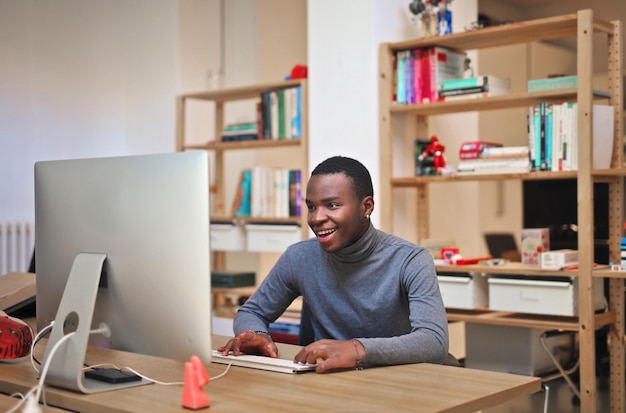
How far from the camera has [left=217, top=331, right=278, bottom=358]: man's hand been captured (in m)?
2.03

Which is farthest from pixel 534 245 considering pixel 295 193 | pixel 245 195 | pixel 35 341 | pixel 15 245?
pixel 15 245

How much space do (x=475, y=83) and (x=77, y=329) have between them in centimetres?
278

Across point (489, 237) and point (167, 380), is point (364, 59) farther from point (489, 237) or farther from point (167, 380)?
point (489, 237)

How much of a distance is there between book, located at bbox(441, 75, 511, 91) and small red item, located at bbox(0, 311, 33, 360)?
262 cm

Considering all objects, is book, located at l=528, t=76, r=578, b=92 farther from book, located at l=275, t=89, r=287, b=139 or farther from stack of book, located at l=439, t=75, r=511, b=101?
book, located at l=275, t=89, r=287, b=139

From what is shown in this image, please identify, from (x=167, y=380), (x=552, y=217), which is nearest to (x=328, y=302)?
(x=167, y=380)

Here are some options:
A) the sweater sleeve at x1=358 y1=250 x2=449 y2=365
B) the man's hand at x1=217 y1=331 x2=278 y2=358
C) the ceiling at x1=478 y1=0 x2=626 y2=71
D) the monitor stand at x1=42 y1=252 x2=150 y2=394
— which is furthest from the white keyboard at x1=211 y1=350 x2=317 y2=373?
the ceiling at x1=478 y1=0 x2=626 y2=71

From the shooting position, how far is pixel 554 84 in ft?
12.2

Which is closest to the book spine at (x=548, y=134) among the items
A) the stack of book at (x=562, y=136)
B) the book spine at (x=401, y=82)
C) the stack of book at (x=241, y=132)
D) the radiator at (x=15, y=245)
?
the stack of book at (x=562, y=136)

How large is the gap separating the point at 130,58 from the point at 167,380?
464cm

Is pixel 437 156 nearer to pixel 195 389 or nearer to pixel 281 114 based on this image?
pixel 281 114

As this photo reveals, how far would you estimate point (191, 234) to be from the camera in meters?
1.55

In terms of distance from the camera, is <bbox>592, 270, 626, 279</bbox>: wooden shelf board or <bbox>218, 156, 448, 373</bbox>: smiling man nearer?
<bbox>218, 156, 448, 373</bbox>: smiling man

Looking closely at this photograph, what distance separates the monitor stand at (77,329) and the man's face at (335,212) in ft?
2.13
